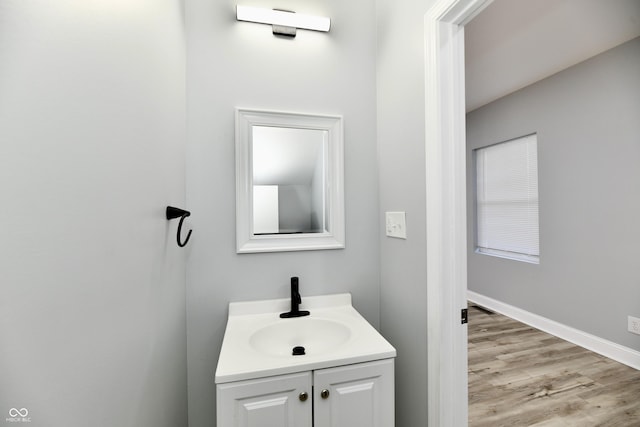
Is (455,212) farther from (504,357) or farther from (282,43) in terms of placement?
(504,357)

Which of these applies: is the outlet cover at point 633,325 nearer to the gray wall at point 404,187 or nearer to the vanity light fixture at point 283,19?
the gray wall at point 404,187

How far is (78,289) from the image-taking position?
468 mm

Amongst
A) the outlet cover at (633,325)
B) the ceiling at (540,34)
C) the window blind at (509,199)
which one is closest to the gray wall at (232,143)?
the ceiling at (540,34)

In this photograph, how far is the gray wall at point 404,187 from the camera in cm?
112

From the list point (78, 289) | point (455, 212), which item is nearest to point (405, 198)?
point (455, 212)

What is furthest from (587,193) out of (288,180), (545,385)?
(288,180)

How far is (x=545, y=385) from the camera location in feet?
6.55

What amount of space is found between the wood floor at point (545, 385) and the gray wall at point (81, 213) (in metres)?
1.99

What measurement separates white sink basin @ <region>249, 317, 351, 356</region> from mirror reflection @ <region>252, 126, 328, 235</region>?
45 centimetres

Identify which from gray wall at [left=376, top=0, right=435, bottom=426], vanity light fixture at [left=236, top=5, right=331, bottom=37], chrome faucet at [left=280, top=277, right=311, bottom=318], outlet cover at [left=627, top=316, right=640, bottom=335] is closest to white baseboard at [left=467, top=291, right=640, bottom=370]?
outlet cover at [left=627, top=316, right=640, bottom=335]

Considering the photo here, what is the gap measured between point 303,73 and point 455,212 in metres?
1.03

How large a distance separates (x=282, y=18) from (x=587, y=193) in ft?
10.00

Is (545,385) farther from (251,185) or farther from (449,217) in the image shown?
(251,185)

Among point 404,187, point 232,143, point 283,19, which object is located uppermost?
point 283,19
